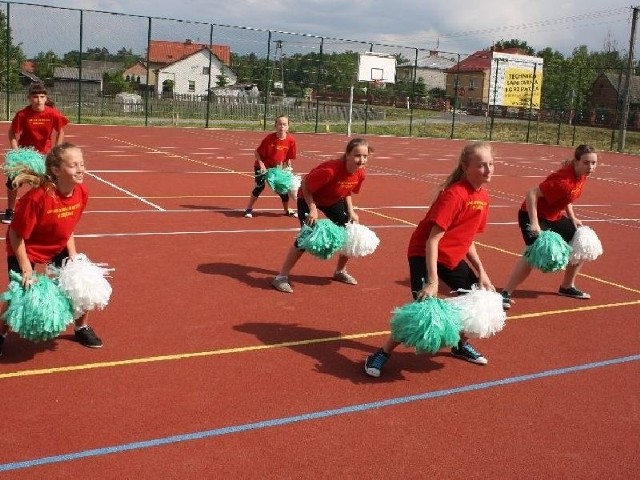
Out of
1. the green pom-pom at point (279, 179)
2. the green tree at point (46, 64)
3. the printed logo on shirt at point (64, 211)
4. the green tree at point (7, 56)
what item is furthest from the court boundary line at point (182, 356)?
the green tree at point (46, 64)

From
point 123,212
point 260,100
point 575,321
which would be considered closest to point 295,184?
point 123,212

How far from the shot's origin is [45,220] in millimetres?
4879

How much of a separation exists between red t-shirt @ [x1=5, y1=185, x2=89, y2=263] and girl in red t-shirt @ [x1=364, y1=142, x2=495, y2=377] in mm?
2357

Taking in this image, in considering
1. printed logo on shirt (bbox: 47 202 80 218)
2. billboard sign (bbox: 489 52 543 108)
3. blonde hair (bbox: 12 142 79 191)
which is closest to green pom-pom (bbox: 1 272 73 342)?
printed logo on shirt (bbox: 47 202 80 218)

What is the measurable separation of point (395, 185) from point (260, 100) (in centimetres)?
2541

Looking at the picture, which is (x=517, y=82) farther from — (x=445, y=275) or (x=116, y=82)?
(x=445, y=275)

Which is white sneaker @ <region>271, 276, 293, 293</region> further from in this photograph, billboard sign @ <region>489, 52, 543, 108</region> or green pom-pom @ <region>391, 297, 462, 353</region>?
billboard sign @ <region>489, 52, 543, 108</region>

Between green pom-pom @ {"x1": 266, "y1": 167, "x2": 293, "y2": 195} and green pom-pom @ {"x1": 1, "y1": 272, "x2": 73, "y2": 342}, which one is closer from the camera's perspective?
green pom-pom @ {"x1": 1, "y1": 272, "x2": 73, "y2": 342}

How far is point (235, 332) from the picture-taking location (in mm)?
5859

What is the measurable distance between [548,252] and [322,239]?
217 centimetres

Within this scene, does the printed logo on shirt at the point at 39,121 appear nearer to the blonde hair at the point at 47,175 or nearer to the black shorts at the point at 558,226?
the blonde hair at the point at 47,175

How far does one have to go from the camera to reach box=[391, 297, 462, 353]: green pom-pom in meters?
4.81

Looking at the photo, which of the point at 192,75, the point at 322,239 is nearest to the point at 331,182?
the point at 322,239

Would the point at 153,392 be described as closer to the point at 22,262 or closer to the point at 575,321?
the point at 22,262
